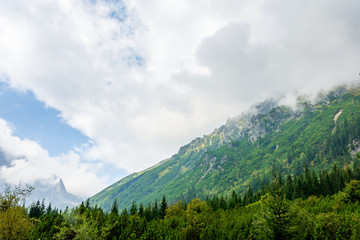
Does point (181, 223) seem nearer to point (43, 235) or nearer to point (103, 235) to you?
point (103, 235)

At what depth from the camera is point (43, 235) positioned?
35.1 meters

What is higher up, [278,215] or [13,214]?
[13,214]

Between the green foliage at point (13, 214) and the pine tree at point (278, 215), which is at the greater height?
the green foliage at point (13, 214)

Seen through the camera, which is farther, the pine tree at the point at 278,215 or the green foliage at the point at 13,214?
the green foliage at the point at 13,214

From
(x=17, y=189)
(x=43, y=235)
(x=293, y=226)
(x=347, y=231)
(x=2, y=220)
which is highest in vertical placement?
(x=17, y=189)

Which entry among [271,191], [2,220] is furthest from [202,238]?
[2,220]

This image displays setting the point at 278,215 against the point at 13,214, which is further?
the point at 13,214

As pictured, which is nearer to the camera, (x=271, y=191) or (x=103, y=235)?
(x=271, y=191)

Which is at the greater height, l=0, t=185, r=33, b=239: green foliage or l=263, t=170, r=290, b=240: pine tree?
l=0, t=185, r=33, b=239: green foliage

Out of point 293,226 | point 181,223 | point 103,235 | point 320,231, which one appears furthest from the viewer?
point 181,223

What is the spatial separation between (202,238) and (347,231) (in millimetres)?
21885

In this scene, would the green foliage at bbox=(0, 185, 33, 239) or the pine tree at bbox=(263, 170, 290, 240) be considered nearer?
the pine tree at bbox=(263, 170, 290, 240)

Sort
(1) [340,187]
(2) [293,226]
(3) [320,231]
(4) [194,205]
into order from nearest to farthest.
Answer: (2) [293,226]
(3) [320,231]
(4) [194,205]
(1) [340,187]

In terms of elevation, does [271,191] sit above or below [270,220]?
above
